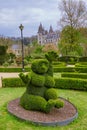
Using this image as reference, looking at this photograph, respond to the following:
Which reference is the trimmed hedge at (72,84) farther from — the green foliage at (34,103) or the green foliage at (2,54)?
the green foliage at (2,54)

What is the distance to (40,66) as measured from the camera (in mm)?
8281

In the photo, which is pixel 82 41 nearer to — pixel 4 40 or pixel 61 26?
pixel 61 26

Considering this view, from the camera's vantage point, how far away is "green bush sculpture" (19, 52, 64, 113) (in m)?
7.87

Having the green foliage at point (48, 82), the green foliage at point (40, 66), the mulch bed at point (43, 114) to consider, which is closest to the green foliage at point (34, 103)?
the mulch bed at point (43, 114)

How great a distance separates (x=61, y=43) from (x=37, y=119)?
32.9m

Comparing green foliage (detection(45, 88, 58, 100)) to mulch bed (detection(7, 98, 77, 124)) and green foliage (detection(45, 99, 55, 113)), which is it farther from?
green foliage (detection(45, 99, 55, 113))

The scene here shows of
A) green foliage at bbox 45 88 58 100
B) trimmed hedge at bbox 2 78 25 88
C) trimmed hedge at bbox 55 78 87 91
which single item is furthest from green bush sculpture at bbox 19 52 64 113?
trimmed hedge at bbox 2 78 25 88

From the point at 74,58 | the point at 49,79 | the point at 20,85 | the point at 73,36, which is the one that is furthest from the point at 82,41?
the point at 49,79

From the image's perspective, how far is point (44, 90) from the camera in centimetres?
839

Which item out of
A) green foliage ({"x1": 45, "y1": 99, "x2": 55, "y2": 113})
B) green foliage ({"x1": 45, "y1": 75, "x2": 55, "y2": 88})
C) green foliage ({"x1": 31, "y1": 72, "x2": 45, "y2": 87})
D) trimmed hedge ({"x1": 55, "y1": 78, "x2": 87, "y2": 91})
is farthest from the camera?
trimmed hedge ({"x1": 55, "y1": 78, "x2": 87, "y2": 91})

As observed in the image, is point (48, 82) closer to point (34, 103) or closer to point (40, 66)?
point (40, 66)

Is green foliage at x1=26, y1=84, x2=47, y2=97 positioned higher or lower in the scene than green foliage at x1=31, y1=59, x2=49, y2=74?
lower

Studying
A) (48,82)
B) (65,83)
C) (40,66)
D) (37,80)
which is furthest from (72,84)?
(37,80)

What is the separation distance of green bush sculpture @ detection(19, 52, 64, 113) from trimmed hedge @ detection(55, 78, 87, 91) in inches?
193
